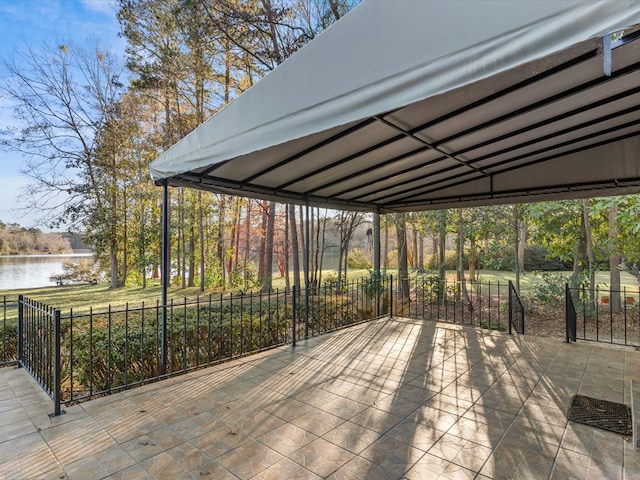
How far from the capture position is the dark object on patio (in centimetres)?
257

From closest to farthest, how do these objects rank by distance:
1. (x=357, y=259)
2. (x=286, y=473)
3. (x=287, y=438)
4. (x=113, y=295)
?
(x=286, y=473), (x=287, y=438), (x=113, y=295), (x=357, y=259)

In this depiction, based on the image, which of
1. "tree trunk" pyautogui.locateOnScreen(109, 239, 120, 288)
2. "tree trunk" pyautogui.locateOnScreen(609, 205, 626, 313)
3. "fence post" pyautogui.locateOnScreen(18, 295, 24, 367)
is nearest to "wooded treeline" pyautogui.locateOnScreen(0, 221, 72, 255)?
"tree trunk" pyautogui.locateOnScreen(109, 239, 120, 288)

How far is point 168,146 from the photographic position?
11531mm

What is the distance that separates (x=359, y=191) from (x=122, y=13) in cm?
923

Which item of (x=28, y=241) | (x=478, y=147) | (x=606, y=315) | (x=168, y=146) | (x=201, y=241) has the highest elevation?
(x=168, y=146)

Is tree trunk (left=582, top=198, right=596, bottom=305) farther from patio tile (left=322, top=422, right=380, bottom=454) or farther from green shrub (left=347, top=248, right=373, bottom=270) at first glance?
green shrub (left=347, top=248, right=373, bottom=270)

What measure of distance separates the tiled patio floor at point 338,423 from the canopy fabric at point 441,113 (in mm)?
2044

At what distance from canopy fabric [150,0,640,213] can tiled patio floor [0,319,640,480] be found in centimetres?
204

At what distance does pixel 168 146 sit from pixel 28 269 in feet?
38.9

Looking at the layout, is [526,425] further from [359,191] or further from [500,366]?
[359,191]

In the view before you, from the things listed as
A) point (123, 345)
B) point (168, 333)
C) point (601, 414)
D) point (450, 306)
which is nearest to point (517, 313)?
point (601, 414)

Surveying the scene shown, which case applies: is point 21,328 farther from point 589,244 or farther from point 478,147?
point 589,244

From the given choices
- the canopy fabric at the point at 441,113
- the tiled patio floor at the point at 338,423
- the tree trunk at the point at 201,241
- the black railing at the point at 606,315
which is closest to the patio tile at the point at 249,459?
the tiled patio floor at the point at 338,423

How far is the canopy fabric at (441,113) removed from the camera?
1270 millimetres
